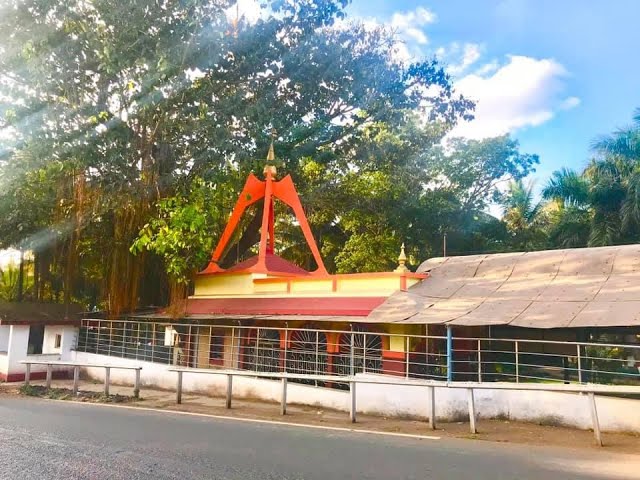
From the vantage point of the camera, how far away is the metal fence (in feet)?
33.8

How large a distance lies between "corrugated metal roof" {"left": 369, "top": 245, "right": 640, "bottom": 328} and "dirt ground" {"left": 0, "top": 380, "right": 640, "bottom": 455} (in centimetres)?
155

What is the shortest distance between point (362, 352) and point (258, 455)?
6297 mm

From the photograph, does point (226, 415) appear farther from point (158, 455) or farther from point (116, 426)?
point (158, 455)

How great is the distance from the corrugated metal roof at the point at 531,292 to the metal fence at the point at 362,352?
1.33 feet

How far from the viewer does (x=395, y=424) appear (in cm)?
857

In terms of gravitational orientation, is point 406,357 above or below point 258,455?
above

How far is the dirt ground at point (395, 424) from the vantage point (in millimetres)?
7254

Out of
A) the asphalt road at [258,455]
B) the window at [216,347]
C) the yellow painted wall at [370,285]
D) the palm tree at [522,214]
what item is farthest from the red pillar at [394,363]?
the palm tree at [522,214]

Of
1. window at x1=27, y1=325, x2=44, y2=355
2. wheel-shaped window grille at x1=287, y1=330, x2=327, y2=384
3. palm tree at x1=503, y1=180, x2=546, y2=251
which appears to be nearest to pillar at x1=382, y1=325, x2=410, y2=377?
wheel-shaped window grille at x1=287, y1=330, x2=327, y2=384

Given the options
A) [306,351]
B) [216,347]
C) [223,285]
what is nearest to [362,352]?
[306,351]

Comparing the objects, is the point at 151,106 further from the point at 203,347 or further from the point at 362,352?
the point at 362,352

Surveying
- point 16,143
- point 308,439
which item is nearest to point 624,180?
point 308,439

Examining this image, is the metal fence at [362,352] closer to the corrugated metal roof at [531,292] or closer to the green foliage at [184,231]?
the corrugated metal roof at [531,292]

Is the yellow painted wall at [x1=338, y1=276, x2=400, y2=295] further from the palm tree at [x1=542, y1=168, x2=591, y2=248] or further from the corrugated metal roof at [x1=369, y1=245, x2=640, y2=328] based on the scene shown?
the palm tree at [x1=542, y1=168, x2=591, y2=248]
